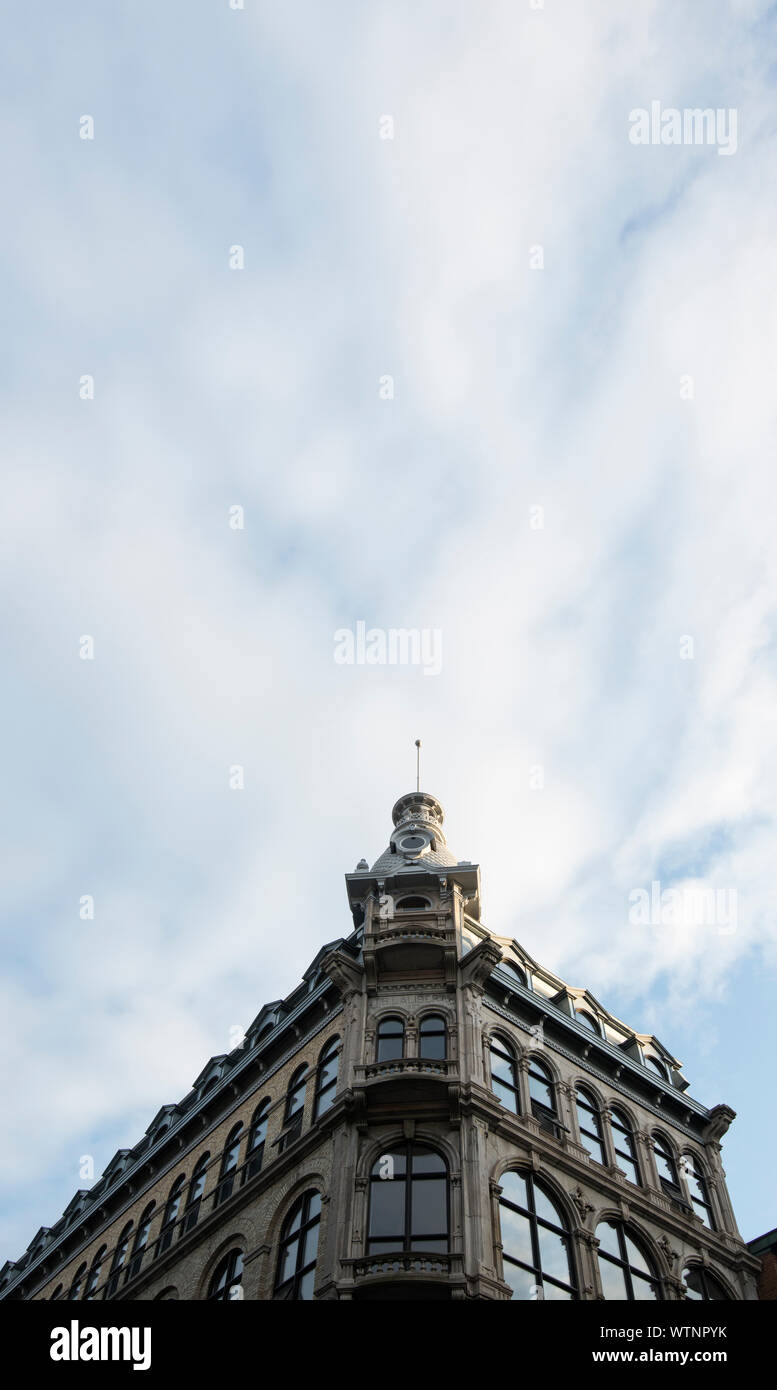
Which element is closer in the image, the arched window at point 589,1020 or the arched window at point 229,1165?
the arched window at point 229,1165

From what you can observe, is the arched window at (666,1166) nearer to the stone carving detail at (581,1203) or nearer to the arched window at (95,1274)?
the stone carving detail at (581,1203)

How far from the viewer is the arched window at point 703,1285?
3353cm

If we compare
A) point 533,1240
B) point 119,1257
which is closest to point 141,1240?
point 119,1257

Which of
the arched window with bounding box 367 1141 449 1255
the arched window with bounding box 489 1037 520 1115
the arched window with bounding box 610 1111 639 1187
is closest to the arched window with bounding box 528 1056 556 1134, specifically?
the arched window with bounding box 489 1037 520 1115

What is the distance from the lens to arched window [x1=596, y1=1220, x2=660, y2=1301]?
30875 mm

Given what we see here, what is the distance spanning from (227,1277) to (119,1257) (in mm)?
10992

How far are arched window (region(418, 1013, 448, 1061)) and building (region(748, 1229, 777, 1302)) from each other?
12.1 meters

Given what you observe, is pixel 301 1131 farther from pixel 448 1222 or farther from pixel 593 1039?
pixel 593 1039

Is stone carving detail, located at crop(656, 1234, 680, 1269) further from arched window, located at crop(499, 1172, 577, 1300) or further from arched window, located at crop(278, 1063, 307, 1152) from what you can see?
arched window, located at crop(278, 1063, 307, 1152)

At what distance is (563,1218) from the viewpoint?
101 feet

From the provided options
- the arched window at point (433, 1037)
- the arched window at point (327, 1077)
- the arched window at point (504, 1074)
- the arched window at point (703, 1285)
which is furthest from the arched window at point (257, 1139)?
the arched window at point (703, 1285)

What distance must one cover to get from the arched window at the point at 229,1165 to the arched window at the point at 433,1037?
815cm
